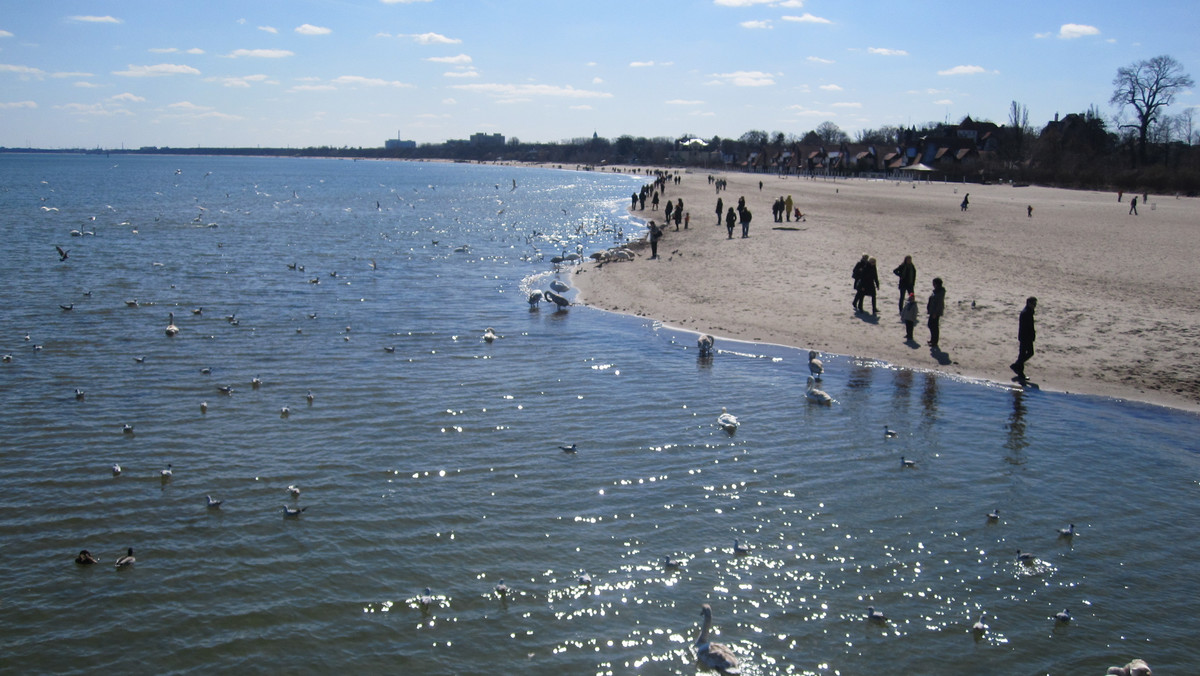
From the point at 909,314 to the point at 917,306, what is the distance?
1402 millimetres

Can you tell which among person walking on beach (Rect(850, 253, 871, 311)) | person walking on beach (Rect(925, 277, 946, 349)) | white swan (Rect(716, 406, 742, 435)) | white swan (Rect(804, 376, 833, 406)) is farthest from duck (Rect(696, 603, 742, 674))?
person walking on beach (Rect(850, 253, 871, 311))

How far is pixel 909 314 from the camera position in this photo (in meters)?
21.3

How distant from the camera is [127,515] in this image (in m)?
11.4

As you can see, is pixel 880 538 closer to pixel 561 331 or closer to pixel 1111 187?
pixel 561 331

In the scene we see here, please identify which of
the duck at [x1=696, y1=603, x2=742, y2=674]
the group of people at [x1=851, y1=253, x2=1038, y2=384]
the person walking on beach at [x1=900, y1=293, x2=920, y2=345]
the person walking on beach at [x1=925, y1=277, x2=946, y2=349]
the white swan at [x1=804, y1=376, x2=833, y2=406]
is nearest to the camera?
the duck at [x1=696, y1=603, x2=742, y2=674]

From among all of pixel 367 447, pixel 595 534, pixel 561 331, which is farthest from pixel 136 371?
pixel 595 534

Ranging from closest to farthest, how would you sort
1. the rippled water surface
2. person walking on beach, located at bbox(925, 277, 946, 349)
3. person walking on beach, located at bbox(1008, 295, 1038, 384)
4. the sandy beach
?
1. the rippled water surface
2. person walking on beach, located at bbox(1008, 295, 1038, 384)
3. the sandy beach
4. person walking on beach, located at bbox(925, 277, 946, 349)

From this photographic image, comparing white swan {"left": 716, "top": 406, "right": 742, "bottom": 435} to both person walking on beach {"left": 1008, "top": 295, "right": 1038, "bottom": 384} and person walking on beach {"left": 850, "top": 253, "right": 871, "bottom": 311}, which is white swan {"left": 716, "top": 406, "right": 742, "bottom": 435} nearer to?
person walking on beach {"left": 1008, "top": 295, "right": 1038, "bottom": 384}

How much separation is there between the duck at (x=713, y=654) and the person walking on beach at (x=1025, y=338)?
13.4 meters

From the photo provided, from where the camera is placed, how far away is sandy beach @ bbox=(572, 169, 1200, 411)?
19.6 meters

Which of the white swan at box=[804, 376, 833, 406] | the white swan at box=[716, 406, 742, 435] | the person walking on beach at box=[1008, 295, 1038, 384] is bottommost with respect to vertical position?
the white swan at box=[716, 406, 742, 435]

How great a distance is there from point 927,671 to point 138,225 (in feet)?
201

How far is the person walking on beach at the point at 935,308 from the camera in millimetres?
20219

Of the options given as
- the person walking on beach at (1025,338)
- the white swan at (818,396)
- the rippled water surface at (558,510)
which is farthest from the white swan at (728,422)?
the person walking on beach at (1025,338)
